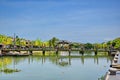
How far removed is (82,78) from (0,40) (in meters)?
74.4

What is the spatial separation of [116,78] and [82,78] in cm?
1372

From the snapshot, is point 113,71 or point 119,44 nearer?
point 113,71

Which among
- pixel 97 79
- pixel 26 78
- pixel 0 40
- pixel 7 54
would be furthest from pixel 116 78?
pixel 0 40

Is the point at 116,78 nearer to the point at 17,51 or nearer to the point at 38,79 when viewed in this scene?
the point at 38,79

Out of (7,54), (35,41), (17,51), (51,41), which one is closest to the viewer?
(7,54)

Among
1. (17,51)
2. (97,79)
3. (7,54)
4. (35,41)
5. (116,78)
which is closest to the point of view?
(116,78)

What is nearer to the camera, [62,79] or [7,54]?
[62,79]

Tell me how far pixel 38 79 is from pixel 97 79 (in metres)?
5.05

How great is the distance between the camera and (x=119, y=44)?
110m

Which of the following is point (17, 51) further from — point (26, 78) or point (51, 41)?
point (26, 78)

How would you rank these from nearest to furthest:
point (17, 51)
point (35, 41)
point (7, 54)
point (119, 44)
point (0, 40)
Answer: point (7, 54), point (17, 51), point (0, 40), point (119, 44), point (35, 41)

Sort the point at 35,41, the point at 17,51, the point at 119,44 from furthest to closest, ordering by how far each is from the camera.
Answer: the point at 35,41, the point at 119,44, the point at 17,51

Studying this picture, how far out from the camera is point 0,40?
10031 cm

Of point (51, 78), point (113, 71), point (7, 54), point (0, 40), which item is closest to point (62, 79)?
point (51, 78)
